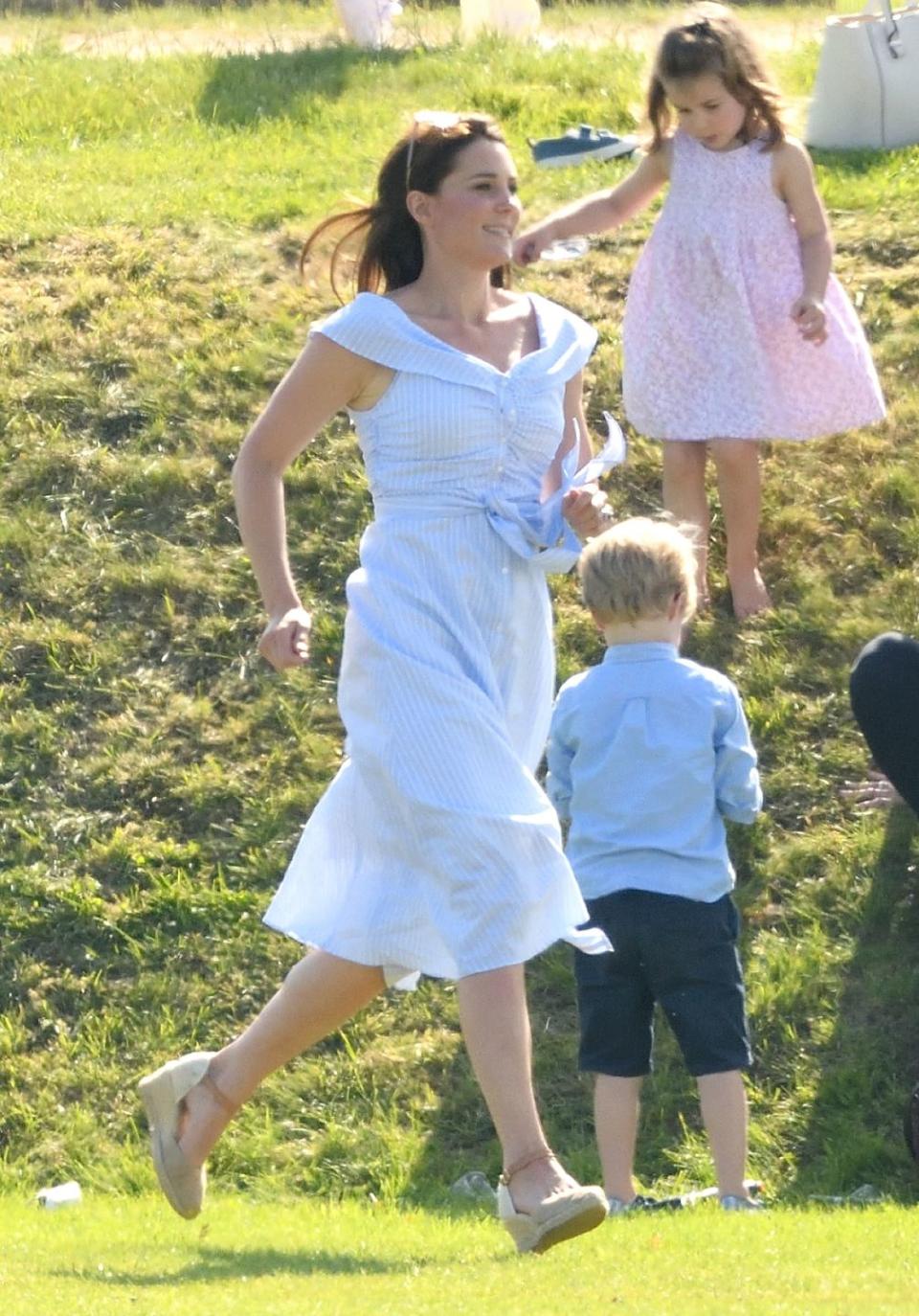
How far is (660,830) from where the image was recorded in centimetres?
500

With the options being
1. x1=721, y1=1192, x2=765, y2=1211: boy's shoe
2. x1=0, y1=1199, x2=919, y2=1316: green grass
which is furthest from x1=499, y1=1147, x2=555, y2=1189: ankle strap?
x1=721, y1=1192, x2=765, y2=1211: boy's shoe

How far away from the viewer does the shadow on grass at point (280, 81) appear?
1120 cm

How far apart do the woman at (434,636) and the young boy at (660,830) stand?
54cm

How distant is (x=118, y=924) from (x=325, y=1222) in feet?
4.74

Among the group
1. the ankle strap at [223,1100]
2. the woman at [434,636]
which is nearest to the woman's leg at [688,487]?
the woman at [434,636]

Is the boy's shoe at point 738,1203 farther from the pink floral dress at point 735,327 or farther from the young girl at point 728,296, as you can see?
the pink floral dress at point 735,327

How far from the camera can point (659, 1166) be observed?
18.5ft

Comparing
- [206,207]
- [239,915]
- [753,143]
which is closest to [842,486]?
[753,143]

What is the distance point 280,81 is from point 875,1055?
7.42 metres

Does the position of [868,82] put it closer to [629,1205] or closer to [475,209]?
[475,209]

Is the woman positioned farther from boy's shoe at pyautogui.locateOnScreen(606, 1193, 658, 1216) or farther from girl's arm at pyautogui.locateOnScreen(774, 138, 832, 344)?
girl's arm at pyautogui.locateOnScreen(774, 138, 832, 344)

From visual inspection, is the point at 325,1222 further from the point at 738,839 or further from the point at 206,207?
the point at 206,207

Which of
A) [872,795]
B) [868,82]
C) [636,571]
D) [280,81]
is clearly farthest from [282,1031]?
[280,81]

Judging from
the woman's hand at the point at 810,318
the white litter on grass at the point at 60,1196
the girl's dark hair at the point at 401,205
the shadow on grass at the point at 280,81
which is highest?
the girl's dark hair at the point at 401,205
